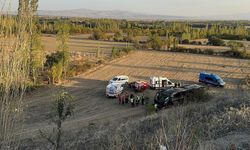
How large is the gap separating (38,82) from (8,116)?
2382 cm

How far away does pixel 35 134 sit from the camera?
16781 mm

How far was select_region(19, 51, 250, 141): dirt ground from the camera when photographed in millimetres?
20191

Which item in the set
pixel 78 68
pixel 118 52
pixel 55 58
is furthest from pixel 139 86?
pixel 118 52

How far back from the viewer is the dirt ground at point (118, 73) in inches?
795

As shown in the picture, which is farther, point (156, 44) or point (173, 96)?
point (156, 44)

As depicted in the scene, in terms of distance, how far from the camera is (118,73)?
3331cm

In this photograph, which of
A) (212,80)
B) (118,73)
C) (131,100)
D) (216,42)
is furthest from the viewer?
(216,42)

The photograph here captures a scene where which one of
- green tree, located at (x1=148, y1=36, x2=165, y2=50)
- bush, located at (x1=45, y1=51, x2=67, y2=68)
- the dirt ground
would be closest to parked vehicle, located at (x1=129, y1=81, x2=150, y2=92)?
the dirt ground

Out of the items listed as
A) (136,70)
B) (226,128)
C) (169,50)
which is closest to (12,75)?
(226,128)

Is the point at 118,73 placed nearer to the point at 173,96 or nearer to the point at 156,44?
the point at 173,96

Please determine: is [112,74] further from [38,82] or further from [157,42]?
[157,42]

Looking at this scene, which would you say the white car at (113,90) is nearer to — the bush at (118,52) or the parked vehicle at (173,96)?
the parked vehicle at (173,96)

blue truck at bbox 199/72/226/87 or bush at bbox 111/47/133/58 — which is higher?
bush at bbox 111/47/133/58

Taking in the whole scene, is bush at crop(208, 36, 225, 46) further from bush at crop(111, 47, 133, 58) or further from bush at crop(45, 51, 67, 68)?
bush at crop(45, 51, 67, 68)
